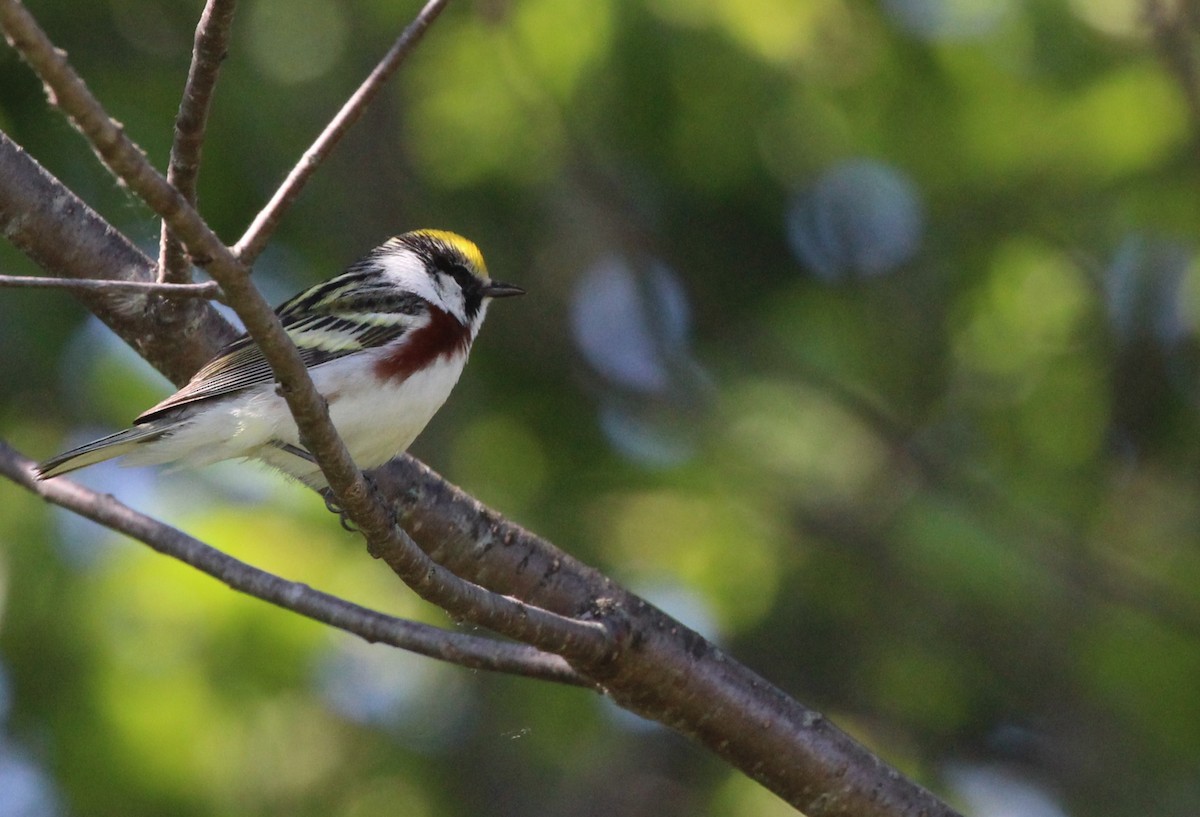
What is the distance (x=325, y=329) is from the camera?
3.96 meters

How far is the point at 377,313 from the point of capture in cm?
399

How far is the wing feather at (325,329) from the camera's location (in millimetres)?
3604

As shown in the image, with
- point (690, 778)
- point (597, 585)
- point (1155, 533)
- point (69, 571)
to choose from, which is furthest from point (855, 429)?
point (69, 571)

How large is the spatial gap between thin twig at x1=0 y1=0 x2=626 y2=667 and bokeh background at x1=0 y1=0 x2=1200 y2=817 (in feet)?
5.70

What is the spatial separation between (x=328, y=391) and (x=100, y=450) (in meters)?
0.59

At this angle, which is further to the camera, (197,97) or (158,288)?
(197,97)

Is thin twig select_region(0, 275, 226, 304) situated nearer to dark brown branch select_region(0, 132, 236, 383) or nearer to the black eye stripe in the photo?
dark brown branch select_region(0, 132, 236, 383)

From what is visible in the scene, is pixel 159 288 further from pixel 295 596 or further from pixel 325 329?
pixel 325 329

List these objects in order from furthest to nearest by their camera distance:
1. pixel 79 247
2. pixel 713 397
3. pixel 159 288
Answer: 1. pixel 713 397
2. pixel 79 247
3. pixel 159 288

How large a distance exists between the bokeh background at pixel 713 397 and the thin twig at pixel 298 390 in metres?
1.74

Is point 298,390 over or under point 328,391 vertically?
under

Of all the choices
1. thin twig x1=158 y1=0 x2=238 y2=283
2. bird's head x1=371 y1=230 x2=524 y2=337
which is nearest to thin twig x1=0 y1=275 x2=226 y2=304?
thin twig x1=158 y1=0 x2=238 y2=283

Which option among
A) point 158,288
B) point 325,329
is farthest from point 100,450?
point 158,288

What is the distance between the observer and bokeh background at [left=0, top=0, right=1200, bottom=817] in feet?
15.4
